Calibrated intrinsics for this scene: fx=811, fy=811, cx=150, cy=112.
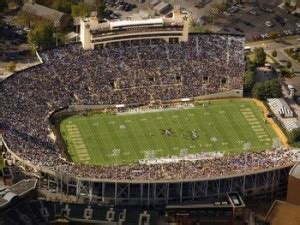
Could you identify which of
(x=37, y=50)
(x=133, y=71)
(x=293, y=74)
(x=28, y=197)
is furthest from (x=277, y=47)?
(x=28, y=197)

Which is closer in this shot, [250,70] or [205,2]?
[250,70]

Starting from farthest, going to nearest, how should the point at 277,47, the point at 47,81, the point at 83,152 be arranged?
the point at 277,47, the point at 47,81, the point at 83,152

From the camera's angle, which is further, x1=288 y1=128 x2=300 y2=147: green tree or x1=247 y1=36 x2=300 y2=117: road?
x1=247 y1=36 x2=300 y2=117: road

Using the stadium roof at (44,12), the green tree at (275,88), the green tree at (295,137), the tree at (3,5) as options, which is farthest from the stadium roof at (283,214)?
the tree at (3,5)

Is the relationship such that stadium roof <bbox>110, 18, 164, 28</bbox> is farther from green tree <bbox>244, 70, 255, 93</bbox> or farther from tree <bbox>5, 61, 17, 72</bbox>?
tree <bbox>5, 61, 17, 72</bbox>

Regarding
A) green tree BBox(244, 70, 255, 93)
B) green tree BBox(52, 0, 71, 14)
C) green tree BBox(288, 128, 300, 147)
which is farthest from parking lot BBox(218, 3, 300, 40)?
green tree BBox(288, 128, 300, 147)

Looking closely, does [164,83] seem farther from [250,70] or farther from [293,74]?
[293,74]

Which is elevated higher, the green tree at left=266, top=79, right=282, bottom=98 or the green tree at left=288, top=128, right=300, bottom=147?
the green tree at left=266, top=79, right=282, bottom=98
